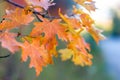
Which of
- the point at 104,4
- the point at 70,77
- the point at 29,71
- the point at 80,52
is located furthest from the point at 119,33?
the point at 80,52

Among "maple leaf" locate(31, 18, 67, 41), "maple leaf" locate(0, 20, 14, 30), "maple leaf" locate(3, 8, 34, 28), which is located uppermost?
"maple leaf" locate(3, 8, 34, 28)

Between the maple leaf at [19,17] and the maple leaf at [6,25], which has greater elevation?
the maple leaf at [19,17]

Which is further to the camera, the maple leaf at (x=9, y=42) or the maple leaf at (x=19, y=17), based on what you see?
the maple leaf at (x=19, y=17)

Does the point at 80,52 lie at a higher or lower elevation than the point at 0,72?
higher

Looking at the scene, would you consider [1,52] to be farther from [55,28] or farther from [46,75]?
[55,28]

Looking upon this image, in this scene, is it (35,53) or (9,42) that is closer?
(9,42)
